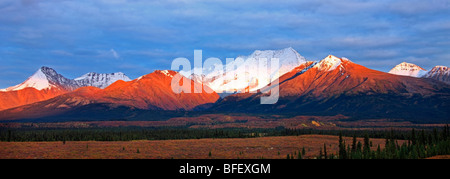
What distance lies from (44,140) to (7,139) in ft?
39.2
